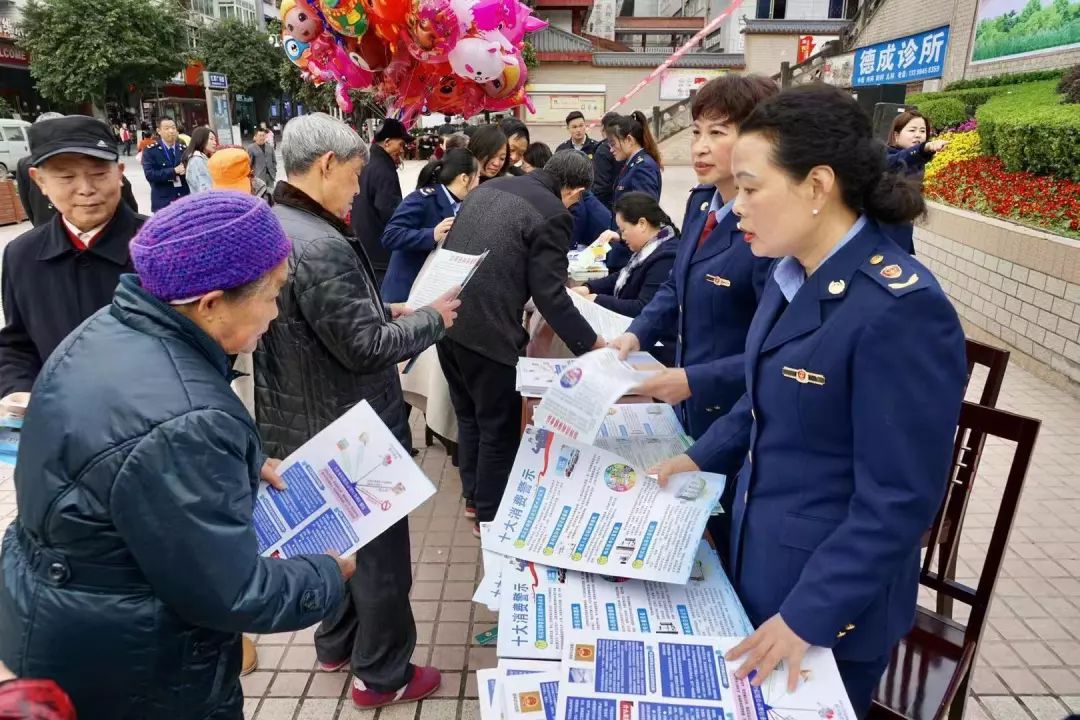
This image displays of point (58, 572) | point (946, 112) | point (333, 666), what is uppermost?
point (946, 112)

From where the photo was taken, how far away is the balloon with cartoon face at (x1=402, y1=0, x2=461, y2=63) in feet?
15.3

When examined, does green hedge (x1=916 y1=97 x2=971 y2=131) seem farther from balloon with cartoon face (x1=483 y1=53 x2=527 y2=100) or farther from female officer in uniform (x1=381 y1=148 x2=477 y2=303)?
female officer in uniform (x1=381 y1=148 x2=477 y2=303)

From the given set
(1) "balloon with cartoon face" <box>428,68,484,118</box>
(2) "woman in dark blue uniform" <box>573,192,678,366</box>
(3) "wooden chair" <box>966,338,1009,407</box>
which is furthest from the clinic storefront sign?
(3) "wooden chair" <box>966,338,1009,407</box>

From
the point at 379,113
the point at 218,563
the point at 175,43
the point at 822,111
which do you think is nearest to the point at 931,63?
the point at 379,113

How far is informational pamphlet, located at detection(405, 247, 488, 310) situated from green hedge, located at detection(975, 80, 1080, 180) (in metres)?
5.12

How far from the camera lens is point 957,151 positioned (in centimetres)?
777

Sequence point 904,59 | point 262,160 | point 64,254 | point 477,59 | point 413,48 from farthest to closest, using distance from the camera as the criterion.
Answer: point 904,59 < point 262,160 < point 477,59 < point 413,48 < point 64,254

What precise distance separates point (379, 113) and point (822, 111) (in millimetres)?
6242

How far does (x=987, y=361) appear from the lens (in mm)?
2107

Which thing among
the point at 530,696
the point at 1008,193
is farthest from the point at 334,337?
the point at 1008,193

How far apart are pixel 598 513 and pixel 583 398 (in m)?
0.25

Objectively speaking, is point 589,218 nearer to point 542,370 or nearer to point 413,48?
point 413,48

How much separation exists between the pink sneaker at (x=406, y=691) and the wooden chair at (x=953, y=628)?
1363 mm

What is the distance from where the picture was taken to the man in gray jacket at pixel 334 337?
190 centimetres
